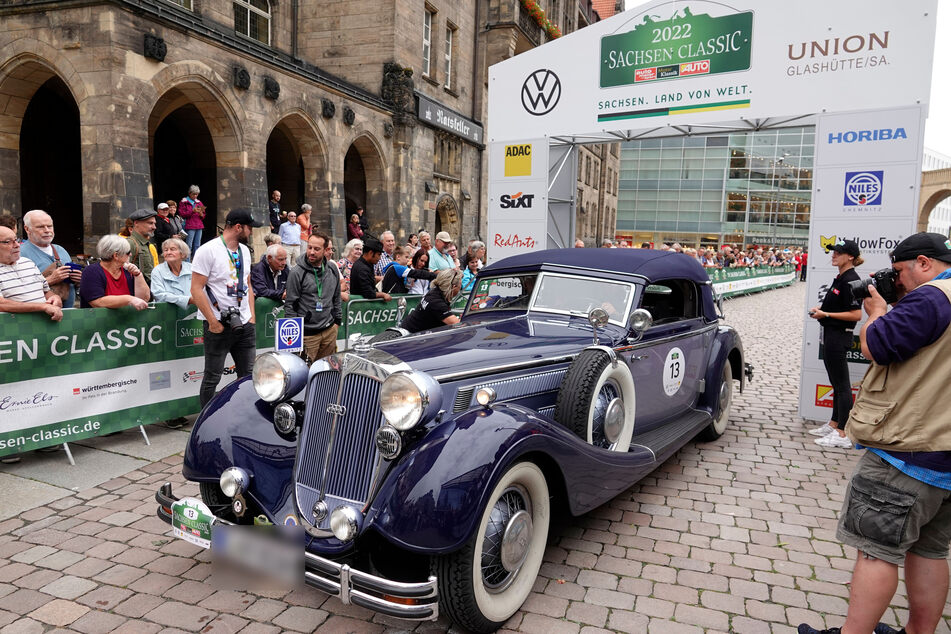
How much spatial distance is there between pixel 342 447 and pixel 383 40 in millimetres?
18551

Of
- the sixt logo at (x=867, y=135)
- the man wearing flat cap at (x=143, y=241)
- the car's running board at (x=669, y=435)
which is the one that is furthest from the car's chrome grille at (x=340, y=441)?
the sixt logo at (x=867, y=135)

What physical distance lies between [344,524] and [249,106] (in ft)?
42.5

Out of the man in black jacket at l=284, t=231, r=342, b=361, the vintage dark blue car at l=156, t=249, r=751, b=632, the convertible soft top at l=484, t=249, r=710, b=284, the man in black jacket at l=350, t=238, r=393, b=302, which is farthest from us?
the man in black jacket at l=350, t=238, r=393, b=302

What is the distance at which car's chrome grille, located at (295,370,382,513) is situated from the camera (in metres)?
2.88

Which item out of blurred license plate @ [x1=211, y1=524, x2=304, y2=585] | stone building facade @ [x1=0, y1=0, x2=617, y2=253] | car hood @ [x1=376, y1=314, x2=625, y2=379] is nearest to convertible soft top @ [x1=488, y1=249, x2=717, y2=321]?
car hood @ [x1=376, y1=314, x2=625, y2=379]

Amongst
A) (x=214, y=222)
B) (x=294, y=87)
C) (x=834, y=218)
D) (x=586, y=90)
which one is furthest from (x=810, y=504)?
(x=214, y=222)

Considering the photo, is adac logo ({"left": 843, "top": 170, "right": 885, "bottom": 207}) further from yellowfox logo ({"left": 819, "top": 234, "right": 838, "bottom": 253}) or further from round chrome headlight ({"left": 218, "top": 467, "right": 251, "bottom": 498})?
round chrome headlight ({"left": 218, "top": 467, "right": 251, "bottom": 498})

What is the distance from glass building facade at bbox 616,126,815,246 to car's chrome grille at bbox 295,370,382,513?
56101 millimetres

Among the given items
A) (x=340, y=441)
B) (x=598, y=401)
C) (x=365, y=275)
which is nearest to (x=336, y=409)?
(x=340, y=441)

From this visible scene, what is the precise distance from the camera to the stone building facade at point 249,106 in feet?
34.4

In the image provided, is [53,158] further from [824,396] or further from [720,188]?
[720,188]

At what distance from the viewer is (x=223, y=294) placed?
522 cm

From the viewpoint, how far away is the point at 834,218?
20.8ft

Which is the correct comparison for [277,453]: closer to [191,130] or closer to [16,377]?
[16,377]
